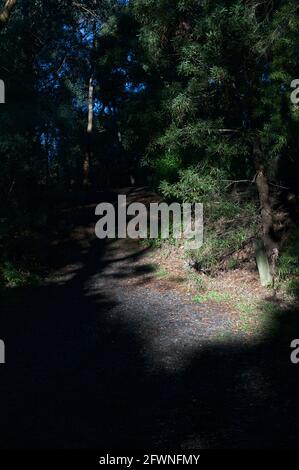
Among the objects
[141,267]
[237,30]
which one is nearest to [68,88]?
[141,267]

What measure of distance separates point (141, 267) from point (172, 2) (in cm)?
753

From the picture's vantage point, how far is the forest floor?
17.2ft

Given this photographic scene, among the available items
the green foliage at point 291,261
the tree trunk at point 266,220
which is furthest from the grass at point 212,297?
the green foliage at point 291,261

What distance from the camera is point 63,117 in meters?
15.1

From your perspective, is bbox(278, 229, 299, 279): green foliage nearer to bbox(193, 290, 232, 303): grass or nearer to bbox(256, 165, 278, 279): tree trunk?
bbox(256, 165, 278, 279): tree trunk

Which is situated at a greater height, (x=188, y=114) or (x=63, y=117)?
(x=63, y=117)

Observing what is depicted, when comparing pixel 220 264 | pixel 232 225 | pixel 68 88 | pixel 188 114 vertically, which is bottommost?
pixel 220 264

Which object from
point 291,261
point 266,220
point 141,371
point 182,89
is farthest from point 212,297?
point 182,89


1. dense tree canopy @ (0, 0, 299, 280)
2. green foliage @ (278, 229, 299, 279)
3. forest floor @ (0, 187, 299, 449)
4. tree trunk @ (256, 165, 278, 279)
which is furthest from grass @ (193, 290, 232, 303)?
dense tree canopy @ (0, 0, 299, 280)

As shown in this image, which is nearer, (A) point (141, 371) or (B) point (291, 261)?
(A) point (141, 371)

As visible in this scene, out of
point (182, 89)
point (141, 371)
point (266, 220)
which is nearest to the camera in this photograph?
point (141, 371)

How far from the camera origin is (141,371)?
7066 millimetres

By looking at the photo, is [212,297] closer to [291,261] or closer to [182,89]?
[291,261]

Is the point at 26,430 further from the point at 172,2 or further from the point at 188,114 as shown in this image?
the point at 172,2
